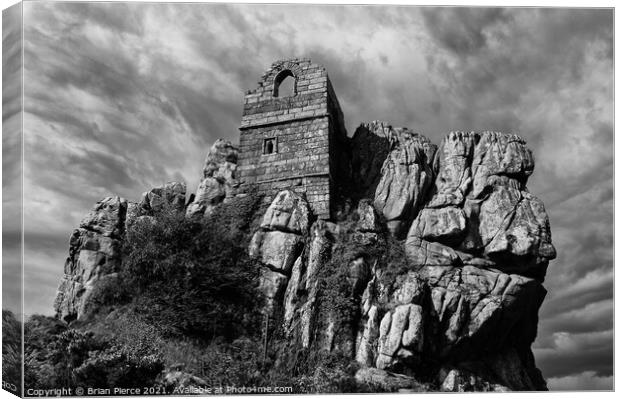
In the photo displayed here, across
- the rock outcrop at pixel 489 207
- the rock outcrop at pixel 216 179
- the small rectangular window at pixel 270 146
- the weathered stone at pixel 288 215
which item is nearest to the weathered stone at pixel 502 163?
the rock outcrop at pixel 489 207

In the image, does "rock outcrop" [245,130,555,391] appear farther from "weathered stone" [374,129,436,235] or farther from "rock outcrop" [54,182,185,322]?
"rock outcrop" [54,182,185,322]

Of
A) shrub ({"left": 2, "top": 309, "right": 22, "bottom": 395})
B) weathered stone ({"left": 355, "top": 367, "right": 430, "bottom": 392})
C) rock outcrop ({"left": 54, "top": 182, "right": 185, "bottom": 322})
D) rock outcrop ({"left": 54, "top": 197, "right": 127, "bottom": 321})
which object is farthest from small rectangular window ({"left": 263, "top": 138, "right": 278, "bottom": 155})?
shrub ({"left": 2, "top": 309, "right": 22, "bottom": 395})

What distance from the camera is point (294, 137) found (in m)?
23.9

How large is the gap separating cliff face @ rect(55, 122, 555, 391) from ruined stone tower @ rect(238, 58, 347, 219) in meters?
0.69

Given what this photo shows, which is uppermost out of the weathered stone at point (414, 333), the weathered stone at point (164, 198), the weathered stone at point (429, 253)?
the weathered stone at point (164, 198)

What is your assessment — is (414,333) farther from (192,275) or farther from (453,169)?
(453,169)

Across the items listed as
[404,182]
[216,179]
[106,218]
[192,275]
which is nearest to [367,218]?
[404,182]

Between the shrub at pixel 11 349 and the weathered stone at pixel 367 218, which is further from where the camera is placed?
the weathered stone at pixel 367 218

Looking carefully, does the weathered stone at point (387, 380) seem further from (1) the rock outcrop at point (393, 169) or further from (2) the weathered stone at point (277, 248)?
(1) the rock outcrop at point (393, 169)

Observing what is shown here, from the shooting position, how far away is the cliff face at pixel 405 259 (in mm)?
19516

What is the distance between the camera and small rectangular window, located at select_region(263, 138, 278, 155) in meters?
24.0

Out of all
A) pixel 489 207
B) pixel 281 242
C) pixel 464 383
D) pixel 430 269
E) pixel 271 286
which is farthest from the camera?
pixel 489 207

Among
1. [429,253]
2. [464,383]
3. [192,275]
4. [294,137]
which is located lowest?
[464,383]

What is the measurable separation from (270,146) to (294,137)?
0.98 metres
